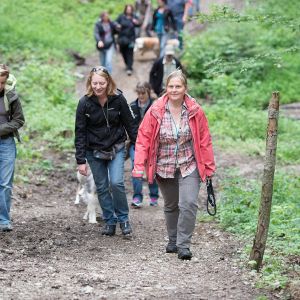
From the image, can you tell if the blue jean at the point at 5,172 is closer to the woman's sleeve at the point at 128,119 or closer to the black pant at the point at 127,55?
the woman's sleeve at the point at 128,119

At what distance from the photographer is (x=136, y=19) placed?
23719 millimetres

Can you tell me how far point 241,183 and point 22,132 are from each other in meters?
5.99

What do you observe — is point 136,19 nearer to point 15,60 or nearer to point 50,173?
point 15,60

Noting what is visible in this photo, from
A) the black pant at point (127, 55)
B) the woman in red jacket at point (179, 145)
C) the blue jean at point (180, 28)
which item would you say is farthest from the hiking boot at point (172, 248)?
the blue jean at point (180, 28)

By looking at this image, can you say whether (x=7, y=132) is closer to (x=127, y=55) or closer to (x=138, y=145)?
(x=138, y=145)

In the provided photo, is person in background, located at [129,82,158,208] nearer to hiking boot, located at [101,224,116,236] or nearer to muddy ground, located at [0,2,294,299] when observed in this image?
muddy ground, located at [0,2,294,299]

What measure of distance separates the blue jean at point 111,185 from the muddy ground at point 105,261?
317 millimetres

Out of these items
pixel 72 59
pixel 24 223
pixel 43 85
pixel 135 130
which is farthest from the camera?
pixel 72 59

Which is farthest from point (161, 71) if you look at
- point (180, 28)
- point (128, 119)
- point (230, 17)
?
point (180, 28)

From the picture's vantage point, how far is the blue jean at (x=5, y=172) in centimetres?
880

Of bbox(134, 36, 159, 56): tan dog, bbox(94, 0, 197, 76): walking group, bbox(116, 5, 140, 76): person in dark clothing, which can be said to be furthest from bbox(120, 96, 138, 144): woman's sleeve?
bbox(134, 36, 159, 56): tan dog

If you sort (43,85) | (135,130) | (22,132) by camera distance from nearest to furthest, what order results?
(135,130)
(22,132)
(43,85)

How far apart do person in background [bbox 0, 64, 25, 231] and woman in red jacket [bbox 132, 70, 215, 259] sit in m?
1.90

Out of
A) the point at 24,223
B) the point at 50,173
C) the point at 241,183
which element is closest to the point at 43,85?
the point at 50,173
